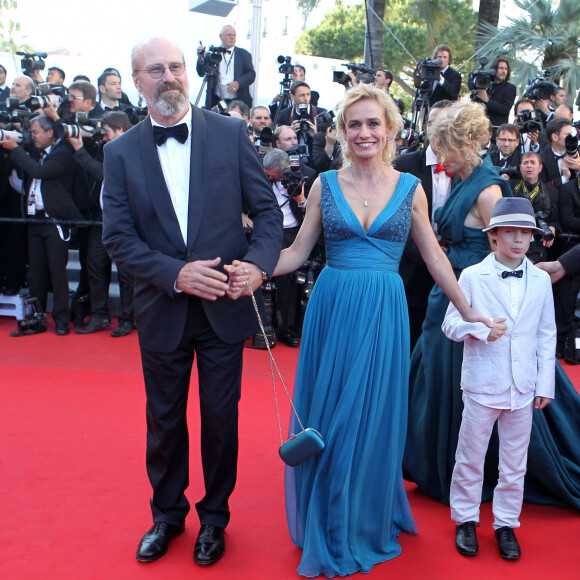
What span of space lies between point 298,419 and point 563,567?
126 centimetres

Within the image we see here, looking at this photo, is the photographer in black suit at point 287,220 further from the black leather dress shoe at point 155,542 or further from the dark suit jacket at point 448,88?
the black leather dress shoe at point 155,542

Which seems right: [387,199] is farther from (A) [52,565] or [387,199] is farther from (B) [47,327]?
(B) [47,327]

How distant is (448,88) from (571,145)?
53.3 inches

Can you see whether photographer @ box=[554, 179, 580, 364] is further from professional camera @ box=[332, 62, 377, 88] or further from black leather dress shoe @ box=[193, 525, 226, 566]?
black leather dress shoe @ box=[193, 525, 226, 566]

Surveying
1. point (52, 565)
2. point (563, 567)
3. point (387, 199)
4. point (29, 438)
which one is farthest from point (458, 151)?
point (29, 438)

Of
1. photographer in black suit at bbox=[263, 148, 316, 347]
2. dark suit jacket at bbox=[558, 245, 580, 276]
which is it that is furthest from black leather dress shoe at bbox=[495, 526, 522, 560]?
photographer in black suit at bbox=[263, 148, 316, 347]

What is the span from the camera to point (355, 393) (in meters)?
2.88

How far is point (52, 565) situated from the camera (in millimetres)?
2836

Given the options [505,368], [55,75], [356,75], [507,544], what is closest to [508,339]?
[505,368]

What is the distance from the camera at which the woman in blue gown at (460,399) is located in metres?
3.48

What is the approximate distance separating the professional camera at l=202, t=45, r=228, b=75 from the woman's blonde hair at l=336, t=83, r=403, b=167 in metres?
5.82

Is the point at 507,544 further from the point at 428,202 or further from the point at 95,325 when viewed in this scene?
the point at 95,325

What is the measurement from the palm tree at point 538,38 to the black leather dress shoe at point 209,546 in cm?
1167

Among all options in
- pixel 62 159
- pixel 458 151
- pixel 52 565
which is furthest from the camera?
pixel 62 159
